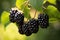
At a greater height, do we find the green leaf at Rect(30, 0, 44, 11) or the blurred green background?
the green leaf at Rect(30, 0, 44, 11)

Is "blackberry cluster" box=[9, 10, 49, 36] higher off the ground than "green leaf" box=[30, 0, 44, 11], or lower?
lower

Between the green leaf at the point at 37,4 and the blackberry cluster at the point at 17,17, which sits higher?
the green leaf at the point at 37,4

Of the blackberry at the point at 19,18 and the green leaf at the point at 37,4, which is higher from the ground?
the green leaf at the point at 37,4

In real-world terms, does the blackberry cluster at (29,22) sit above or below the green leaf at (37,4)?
below

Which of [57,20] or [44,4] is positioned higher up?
[44,4]

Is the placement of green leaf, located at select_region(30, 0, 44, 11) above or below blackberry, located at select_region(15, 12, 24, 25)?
above

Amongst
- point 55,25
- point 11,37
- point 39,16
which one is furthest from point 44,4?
point 11,37

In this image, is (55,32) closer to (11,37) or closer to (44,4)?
(44,4)

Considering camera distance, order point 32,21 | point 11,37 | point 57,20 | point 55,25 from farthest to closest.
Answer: point 11,37, point 55,25, point 57,20, point 32,21

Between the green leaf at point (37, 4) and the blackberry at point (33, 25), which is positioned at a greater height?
the green leaf at point (37, 4)

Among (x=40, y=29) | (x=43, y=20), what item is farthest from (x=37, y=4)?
(x=40, y=29)

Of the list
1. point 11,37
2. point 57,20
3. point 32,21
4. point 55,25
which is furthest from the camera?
point 11,37
